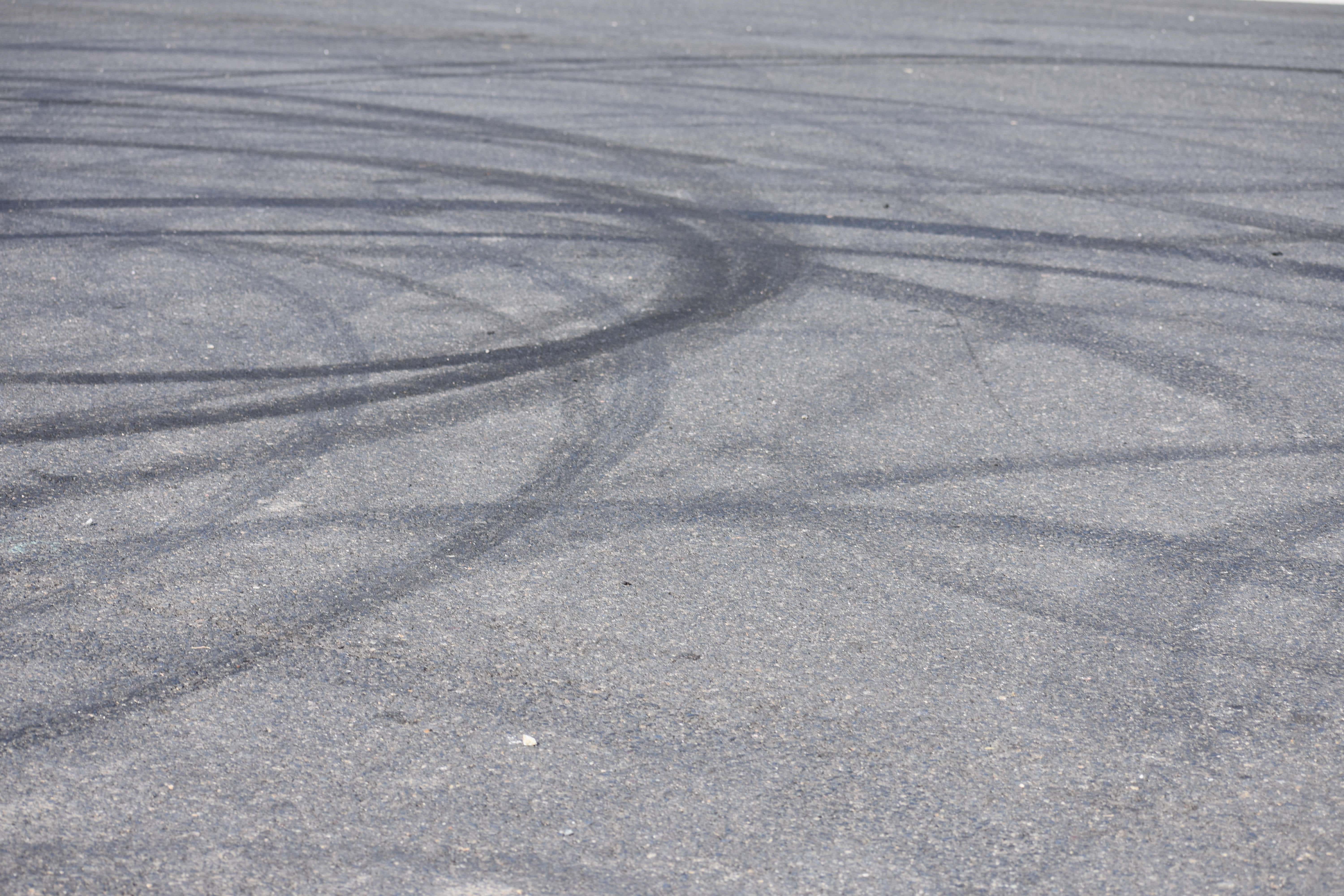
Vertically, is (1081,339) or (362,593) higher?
(1081,339)

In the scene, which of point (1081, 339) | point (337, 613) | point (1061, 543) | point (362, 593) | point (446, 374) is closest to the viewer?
point (337, 613)

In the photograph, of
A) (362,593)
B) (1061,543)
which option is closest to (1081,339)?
(1061,543)

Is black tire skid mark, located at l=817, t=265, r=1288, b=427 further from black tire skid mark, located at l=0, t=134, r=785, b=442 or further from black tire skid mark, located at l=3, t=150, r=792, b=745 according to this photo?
black tire skid mark, located at l=3, t=150, r=792, b=745

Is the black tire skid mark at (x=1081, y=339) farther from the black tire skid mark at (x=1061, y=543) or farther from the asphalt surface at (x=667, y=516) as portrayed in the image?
the black tire skid mark at (x=1061, y=543)

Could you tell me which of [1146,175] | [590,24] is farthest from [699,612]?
[590,24]

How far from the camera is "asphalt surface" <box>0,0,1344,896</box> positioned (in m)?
3.28

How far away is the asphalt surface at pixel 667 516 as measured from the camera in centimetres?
328

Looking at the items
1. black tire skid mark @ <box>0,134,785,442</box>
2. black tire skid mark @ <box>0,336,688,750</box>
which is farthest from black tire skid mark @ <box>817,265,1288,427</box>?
black tire skid mark @ <box>0,336,688,750</box>

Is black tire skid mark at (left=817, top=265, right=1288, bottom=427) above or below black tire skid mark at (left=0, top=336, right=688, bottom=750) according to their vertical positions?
above

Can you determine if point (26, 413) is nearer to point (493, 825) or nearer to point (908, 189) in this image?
point (493, 825)

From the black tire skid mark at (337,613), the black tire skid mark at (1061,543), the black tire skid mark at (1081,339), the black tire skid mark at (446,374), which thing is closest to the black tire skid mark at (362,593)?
the black tire skid mark at (337,613)

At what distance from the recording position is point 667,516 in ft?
15.9

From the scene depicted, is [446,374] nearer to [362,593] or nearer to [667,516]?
[667,516]

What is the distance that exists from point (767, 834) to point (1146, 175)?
8.07 metres
